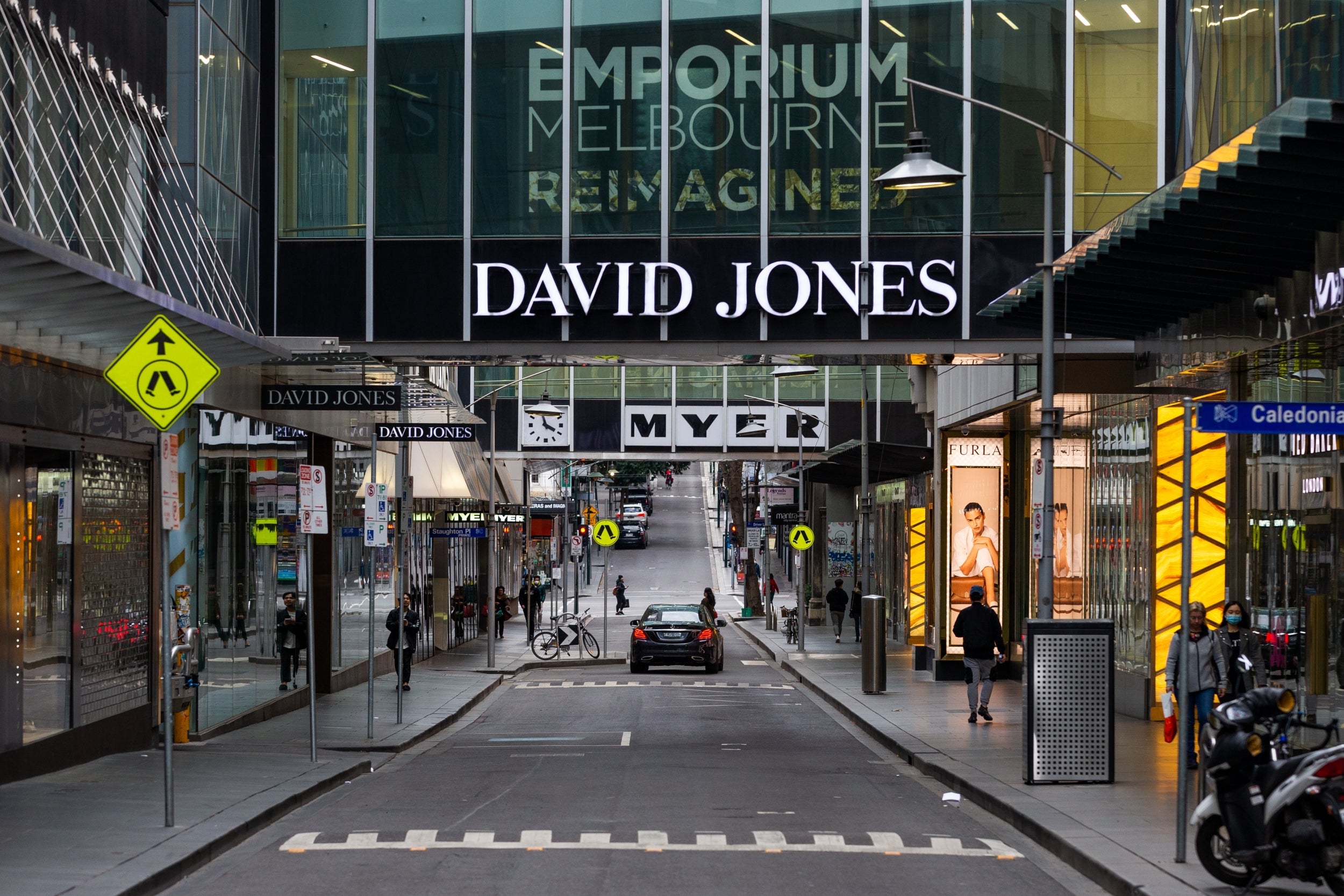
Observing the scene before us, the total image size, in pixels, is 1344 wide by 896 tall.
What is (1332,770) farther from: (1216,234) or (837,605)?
(837,605)

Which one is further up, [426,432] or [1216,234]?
[1216,234]

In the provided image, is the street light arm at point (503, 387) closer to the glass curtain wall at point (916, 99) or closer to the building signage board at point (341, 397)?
the building signage board at point (341, 397)

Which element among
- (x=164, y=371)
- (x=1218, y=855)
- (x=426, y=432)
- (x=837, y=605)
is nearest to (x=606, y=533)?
(x=837, y=605)

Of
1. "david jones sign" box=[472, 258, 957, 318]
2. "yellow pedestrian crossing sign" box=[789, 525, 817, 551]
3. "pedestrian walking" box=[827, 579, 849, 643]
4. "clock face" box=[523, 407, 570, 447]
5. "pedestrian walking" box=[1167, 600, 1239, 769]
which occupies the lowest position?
"pedestrian walking" box=[827, 579, 849, 643]

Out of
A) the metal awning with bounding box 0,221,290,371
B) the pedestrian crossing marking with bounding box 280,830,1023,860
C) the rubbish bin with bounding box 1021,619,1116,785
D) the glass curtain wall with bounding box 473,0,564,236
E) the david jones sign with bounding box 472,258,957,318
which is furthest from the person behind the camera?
the glass curtain wall with bounding box 473,0,564,236

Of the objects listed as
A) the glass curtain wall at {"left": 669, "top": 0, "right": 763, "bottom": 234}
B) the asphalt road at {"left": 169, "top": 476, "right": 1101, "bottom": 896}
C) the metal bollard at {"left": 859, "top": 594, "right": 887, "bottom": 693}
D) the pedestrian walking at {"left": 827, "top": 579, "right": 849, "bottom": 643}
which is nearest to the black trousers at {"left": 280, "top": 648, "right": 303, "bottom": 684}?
the asphalt road at {"left": 169, "top": 476, "right": 1101, "bottom": 896}

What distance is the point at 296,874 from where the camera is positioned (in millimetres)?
11133

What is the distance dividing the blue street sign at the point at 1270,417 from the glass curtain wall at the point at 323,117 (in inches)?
556

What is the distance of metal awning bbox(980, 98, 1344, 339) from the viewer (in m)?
11.6

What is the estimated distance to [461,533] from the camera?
40250 millimetres

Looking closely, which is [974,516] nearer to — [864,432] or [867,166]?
[864,432]

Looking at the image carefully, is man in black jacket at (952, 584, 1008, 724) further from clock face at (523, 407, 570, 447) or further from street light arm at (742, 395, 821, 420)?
clock face at (523, 407, 570, 447)

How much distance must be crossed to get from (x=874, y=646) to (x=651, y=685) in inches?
259

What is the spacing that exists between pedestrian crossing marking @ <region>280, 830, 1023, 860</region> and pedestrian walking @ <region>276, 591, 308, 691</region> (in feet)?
38.8
